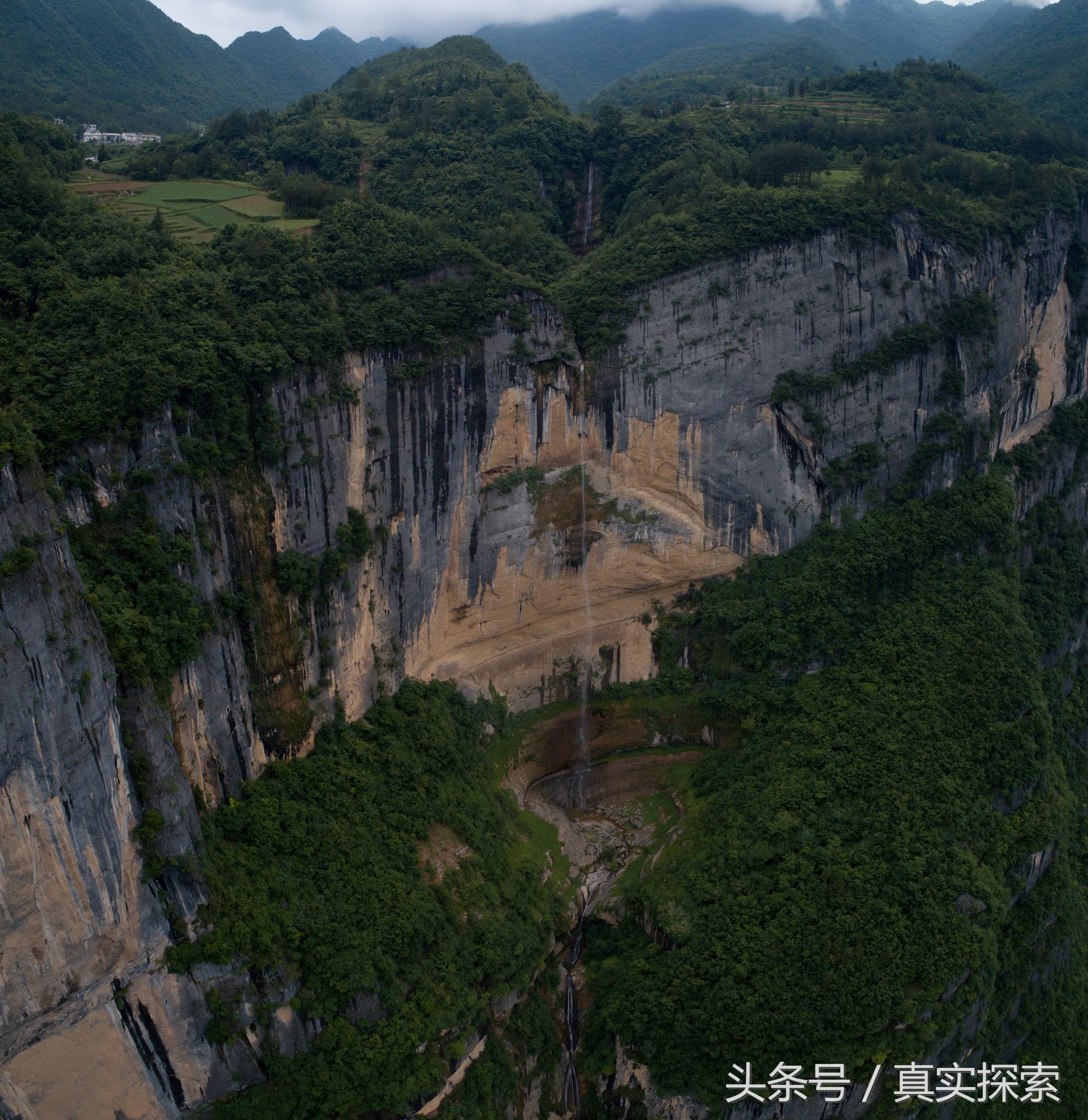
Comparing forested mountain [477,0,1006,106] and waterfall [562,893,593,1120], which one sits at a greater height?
forested mountain [477,0,1006,106]

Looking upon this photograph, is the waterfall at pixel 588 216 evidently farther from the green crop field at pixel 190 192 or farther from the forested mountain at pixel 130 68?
the forested mountain at pixel 130 68

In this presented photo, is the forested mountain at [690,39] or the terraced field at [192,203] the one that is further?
the forested mountain at [690,39]

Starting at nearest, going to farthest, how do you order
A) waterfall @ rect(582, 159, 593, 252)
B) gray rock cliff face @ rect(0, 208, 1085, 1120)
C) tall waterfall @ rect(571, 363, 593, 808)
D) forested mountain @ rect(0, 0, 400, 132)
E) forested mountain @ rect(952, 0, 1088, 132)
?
1. gray rock cliff face @ rect(0, 208, 1085, 1120)
2. tall waterfall @ rect(571, 363, 593, 808)
3. waterfall @ rect(582, 159, 593, 252)
4. forested mountain @ rect(0, 0, 400, 132)
5. forested mountain @ rect(952, 0, 1088, 132)

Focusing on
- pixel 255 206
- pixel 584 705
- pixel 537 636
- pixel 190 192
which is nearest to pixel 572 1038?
pixel 584 705

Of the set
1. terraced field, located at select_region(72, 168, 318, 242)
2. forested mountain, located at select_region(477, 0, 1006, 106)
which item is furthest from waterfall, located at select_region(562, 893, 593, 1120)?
forested mountain, located at select_region(477, 0, 1006, 106)

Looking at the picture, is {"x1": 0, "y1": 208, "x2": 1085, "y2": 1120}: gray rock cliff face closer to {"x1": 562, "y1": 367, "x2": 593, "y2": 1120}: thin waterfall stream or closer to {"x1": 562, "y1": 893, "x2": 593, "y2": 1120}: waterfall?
{"x1": 562, "y1": 367, "x2": 593, "y2": 1120}: thin waterfall stream

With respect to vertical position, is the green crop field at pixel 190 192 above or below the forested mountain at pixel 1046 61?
below

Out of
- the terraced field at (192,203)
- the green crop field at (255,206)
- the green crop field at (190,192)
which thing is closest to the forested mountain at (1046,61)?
the green crop field at (255,206)
